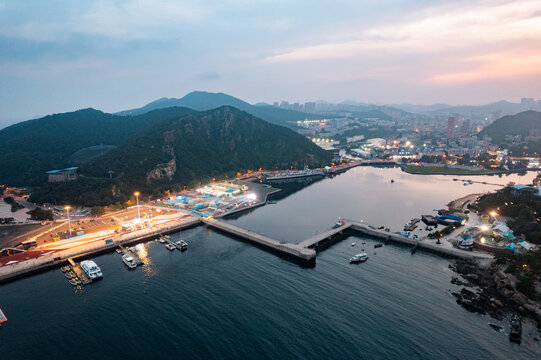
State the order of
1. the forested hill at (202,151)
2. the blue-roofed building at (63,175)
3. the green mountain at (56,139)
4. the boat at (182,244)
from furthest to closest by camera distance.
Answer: the green mountain at (56,139) → the forested hill at (202,151) → the blue-roofed building at (63,175) → the boat at (182,244)

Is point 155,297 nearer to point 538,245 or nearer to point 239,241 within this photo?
point 239,241

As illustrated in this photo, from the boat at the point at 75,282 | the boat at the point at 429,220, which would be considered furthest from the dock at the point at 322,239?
the boat at the point at 75,282

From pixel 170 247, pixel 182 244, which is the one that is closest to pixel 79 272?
pixel 170 247

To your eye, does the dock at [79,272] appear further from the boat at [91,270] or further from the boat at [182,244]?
the boat at [182,244]

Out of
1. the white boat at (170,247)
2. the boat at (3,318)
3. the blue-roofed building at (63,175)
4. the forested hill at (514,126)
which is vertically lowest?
the white boat at (170,247)

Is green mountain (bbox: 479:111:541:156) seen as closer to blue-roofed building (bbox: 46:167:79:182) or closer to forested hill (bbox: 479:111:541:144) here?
Result: forested hill (bbox: 479:111:541:144)

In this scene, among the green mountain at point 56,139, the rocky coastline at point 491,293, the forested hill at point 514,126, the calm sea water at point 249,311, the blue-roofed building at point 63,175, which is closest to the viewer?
the calm sea water at point 249,311

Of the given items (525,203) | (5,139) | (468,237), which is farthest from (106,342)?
(5,139)
